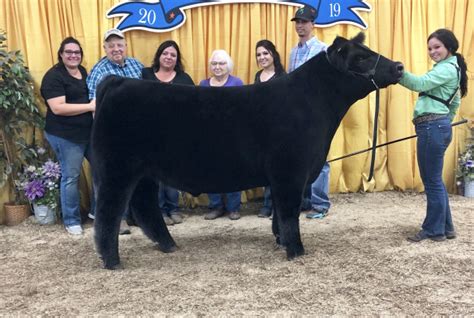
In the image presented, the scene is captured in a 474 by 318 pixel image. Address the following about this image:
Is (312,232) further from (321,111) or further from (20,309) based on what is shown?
(20,309)

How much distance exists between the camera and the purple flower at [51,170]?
4113mm

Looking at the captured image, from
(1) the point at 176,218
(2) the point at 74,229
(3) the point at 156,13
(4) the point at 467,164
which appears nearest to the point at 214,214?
(1) the point at 176,218

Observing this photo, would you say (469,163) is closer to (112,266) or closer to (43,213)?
(112,266)

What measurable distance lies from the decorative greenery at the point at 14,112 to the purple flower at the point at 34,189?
0.75ft

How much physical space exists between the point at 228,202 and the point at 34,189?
1793mm

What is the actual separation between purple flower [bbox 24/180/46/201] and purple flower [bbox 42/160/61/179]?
10 centimetres

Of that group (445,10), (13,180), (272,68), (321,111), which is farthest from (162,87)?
(445,10)

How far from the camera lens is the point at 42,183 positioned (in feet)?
13.5

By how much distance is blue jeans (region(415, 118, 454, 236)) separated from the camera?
129 inches

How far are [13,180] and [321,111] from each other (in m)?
3.01

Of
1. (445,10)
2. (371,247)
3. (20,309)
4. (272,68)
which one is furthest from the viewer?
(445,10)

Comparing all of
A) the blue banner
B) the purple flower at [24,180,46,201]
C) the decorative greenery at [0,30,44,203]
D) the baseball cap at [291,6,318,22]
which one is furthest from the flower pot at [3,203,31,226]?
the baseball cap at [291,6,318,22]

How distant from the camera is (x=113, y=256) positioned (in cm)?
304

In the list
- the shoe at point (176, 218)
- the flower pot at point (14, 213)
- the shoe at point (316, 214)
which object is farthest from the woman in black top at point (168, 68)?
the flower pot at point (14, 213)
